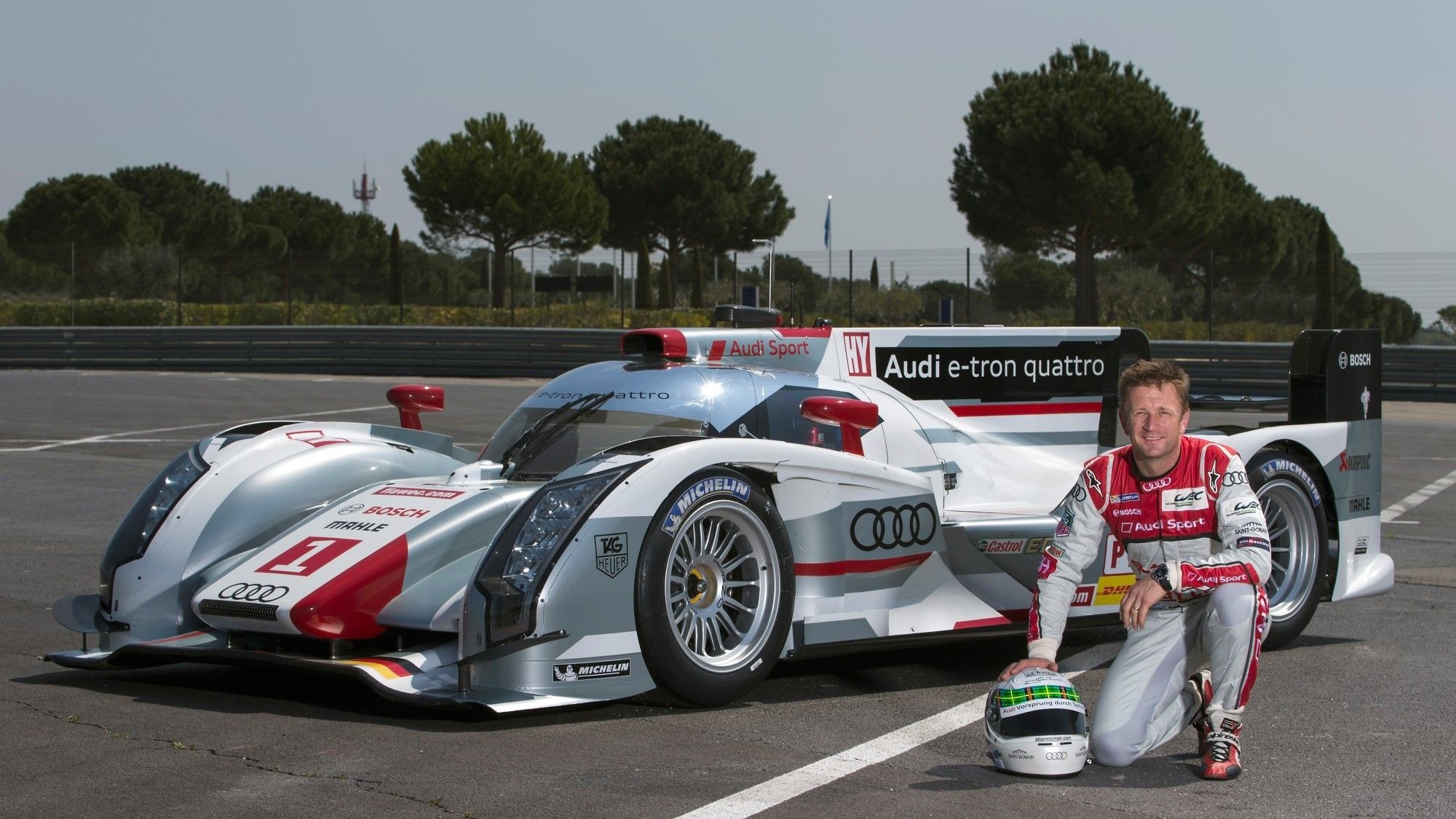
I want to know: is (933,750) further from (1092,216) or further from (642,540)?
(1092,216)

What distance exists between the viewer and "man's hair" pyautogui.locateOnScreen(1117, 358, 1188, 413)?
484cm

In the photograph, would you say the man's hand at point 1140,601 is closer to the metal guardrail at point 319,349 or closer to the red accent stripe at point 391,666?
the red accent stripe at point 391,666

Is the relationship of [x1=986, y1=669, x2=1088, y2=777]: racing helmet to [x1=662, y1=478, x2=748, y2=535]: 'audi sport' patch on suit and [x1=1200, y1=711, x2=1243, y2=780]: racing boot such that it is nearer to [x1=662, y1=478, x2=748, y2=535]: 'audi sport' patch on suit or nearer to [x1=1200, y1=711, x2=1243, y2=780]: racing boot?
[x1=1200, y1=711, x2=1243, y2=780]: racing boot

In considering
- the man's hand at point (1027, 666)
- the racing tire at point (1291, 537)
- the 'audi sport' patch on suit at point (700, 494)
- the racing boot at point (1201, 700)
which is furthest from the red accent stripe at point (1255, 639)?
the racing tire at point (1291, 537)

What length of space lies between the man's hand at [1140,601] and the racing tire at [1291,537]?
A: 2333 mm

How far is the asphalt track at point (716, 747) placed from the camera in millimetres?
4246

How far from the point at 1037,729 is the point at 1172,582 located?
2.10 ft

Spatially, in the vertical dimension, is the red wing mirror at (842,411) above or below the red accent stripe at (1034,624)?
above

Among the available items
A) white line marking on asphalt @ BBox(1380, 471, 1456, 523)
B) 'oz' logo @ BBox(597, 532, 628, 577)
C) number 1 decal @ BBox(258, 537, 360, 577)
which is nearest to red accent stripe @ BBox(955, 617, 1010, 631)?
'oz' logo @ BBox(597, 532, 628, 577)

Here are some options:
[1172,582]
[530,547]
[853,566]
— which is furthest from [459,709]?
[1172,582]

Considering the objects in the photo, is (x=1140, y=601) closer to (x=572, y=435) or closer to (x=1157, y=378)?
(x=1157, y=378)

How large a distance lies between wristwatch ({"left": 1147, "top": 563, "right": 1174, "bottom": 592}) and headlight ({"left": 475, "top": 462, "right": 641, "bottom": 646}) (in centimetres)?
178

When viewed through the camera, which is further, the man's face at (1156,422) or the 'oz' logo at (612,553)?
the 'oz' logo at (612,553)

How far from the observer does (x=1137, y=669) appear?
4844mm
